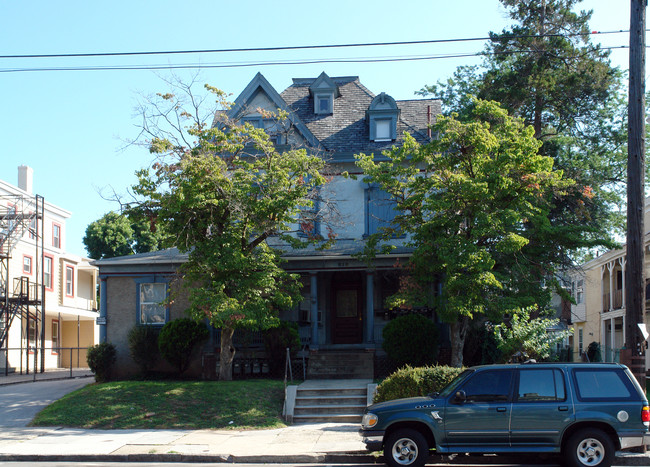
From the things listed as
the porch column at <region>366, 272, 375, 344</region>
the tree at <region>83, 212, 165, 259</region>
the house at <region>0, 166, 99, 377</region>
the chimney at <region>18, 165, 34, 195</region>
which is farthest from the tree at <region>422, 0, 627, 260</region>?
the tree at <region>83, 212, 165, 259</region>

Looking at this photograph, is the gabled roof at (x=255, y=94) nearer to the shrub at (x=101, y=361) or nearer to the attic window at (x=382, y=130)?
the attic window at (x=382, y=130)

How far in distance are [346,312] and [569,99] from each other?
11310mm

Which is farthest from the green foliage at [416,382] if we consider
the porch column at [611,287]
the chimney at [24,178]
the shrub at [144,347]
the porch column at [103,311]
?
the chimney at [24,178]

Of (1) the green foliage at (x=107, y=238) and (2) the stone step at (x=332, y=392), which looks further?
(1) the green foliage at (x=107, y=238)

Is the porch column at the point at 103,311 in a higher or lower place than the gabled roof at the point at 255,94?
lower

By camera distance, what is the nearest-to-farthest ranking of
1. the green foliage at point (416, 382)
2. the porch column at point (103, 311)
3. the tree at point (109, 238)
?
1. the green foliage at point (416, 382)
2. the porch column at point (103, 311)
3. the tree at point (109, 238)

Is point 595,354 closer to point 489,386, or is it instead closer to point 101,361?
point 489,386

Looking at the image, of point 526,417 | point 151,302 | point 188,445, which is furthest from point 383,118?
point 526,417

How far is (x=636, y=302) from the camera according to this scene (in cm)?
1327

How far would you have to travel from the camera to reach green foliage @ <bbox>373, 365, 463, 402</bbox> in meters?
15.3

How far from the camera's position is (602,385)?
36.2 ft

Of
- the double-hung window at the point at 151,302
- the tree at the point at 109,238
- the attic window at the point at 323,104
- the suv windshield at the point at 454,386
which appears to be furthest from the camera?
the tree at the point at 109,238

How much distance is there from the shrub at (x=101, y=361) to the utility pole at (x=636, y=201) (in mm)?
15957

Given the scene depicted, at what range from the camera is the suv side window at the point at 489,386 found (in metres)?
11.1
